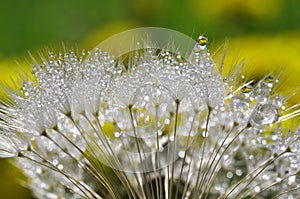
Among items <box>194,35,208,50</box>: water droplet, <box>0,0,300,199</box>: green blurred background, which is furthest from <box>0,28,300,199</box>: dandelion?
<box>0,0,300,199</box>: green blurred background

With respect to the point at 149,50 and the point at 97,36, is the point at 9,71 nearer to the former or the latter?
the point at 97,36

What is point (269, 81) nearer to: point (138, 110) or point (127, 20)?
point (138, 110)

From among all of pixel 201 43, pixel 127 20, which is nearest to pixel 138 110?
pixel 201 43

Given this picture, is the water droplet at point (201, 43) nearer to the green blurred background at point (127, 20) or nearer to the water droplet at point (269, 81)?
the water droplet at point (269, 81)

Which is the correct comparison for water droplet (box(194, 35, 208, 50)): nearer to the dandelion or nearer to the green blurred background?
the dandelion

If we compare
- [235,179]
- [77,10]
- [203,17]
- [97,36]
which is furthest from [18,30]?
[235,179]

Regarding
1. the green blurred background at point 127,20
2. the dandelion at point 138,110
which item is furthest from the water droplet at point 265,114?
the green blurred background at point 127,20
